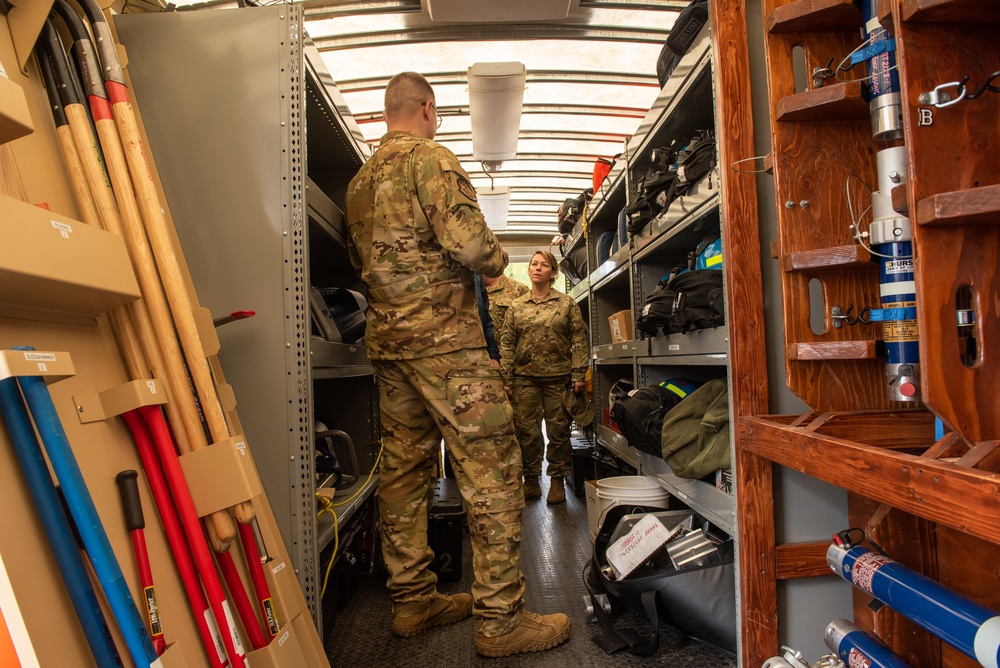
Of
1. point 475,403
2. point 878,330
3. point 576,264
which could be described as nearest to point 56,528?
point 475,403

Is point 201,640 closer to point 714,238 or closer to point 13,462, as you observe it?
point 13,462

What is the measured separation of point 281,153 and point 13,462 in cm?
129

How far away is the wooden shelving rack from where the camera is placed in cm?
99

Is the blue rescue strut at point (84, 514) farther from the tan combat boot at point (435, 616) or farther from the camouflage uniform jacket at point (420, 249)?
the tan combat boot at point (435, 616)

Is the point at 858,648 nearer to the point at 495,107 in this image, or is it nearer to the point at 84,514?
the point at 84,514

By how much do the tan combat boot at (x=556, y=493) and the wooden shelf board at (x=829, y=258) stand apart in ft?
11.3

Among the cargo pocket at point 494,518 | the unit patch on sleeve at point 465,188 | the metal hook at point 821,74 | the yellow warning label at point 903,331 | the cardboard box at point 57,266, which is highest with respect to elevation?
the metal hook at point 821,74

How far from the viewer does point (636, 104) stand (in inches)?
169

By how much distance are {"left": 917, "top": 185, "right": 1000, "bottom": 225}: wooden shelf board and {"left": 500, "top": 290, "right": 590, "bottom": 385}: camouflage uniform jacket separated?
12.3ft

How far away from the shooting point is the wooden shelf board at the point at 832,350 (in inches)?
54.6

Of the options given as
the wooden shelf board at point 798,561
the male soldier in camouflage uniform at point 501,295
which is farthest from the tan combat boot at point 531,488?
the wooden shelf board at point 798,561

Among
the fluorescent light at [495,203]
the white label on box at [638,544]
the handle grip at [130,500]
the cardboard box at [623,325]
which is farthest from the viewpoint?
the fluorescent light at [495,203]

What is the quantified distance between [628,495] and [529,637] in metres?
0.86

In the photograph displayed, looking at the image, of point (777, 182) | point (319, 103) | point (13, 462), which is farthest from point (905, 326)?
point (319, 103)
